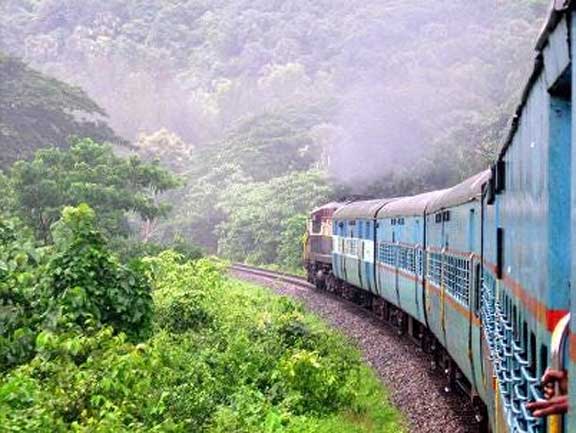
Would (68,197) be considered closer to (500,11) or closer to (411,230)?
(411,230)

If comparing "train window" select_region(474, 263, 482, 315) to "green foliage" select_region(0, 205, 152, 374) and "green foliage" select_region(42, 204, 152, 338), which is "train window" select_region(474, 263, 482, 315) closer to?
"green foliage" select_region(0, 205, 152, 374)

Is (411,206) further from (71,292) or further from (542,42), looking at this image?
(542,42)

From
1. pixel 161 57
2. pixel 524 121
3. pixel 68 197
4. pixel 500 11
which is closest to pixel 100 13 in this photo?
pixel 161 57

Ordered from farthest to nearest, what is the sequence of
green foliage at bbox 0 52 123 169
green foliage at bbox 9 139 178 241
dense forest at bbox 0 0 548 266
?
dense forest at bbox 0 0 548 266 → green foliage at bbox 0 52 123 169 → green foliage at bbox 9 139 178 241


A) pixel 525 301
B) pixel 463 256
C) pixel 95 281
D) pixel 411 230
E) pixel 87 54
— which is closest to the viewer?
pixel 525 301

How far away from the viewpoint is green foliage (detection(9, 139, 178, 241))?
1808cm

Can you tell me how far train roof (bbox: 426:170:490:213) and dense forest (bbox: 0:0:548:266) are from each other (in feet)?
14.7

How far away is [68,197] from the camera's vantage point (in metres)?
18.2

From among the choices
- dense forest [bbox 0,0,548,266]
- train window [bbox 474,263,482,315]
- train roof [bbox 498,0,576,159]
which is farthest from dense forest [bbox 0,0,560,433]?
train window [bbox 474,263,482,315]

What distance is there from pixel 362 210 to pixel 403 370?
8240 mm

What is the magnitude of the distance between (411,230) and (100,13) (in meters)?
82.4

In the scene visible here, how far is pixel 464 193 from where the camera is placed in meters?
9.27

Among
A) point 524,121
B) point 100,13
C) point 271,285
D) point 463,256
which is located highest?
point 100,13

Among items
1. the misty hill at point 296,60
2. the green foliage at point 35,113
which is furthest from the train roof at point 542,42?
the misty hill at point 296,60
